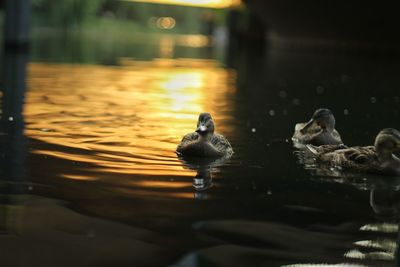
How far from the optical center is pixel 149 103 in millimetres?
12906

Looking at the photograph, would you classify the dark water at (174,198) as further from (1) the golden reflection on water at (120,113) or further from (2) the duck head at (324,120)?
(2) the duck head at (324,120)

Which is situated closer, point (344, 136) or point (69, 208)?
point (69, 208)

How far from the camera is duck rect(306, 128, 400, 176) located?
270 inches

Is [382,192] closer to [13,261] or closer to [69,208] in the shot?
[69,208]

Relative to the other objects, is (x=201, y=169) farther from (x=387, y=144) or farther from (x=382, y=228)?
(x=382, y=228)

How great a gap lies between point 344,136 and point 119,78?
9.63 m

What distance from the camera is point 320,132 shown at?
8.59 meters

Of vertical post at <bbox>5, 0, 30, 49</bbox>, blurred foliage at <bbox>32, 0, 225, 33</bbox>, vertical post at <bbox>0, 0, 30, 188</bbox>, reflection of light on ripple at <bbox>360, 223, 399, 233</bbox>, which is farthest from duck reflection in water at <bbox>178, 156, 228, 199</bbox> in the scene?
blurred foliage at <bbox>32, 0, 225, 33</bbox>

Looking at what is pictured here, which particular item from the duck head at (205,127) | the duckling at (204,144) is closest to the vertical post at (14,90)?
the duckling at (204,144)

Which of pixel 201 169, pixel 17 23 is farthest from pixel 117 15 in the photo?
pixel 201 169

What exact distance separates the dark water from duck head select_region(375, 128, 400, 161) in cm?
25

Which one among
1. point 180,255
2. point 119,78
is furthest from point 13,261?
point 119,78

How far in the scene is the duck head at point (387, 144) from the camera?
269 inches

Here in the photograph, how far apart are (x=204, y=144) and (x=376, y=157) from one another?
5.68ft
